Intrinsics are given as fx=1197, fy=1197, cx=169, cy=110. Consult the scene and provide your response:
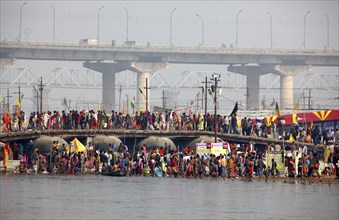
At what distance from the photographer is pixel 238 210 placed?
6425 centimetres

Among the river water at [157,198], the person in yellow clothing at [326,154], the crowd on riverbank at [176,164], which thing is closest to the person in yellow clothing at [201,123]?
the crowd on riverbank at [176,164]

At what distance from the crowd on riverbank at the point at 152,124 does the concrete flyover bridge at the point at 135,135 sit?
1.30 feet

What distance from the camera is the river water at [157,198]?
202 ft

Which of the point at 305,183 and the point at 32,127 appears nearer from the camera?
the point at 305,183

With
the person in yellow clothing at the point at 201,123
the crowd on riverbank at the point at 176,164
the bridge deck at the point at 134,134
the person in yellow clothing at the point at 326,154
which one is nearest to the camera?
the crowd on riverbank at the point at 176,164

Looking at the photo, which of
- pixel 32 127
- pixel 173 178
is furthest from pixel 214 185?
pixel 32 127

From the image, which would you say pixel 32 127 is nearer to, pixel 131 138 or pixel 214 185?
pixel 131 138

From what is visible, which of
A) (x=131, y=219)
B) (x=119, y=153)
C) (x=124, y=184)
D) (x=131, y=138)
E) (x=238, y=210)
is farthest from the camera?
(x=131, y=138)

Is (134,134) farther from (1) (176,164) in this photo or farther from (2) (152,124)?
(1) (176,164)

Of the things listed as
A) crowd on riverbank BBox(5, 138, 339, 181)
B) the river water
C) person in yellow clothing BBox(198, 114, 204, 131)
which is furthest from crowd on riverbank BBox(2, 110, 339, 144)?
the river water

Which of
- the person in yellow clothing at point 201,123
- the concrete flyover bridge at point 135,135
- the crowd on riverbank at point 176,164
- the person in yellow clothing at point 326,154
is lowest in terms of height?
the crowd on riverbank at point 176,164

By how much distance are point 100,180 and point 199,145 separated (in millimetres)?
9444

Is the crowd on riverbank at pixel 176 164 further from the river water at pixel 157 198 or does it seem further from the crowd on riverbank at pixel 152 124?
the crowd on riverbank at pixel 152 124

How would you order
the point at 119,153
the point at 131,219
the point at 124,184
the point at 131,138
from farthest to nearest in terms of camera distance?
the point at 131,138, the point at 119,153, the point at 124,184, the point at 131,219
